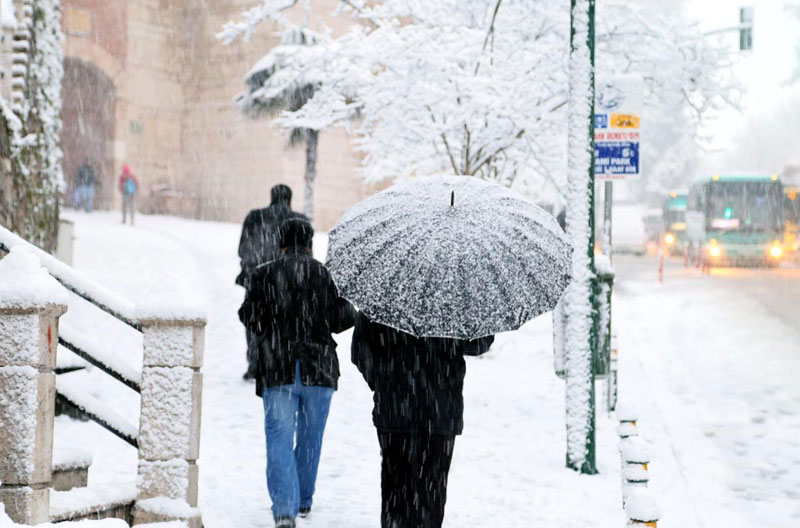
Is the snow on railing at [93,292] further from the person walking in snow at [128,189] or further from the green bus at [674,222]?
the green bus at [674,222]

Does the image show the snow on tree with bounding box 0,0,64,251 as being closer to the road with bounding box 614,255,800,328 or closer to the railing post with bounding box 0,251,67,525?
the railing post with bounding box 0,251,67,525

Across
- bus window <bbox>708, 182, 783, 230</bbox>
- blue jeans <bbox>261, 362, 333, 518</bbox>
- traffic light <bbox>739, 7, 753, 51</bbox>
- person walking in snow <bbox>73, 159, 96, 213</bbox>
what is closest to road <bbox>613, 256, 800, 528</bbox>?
blue jeans <bbox>261, 362, 333, 518</bbox>

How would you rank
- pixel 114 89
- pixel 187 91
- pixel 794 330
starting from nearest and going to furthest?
pixel 794 330
pixel 114 89
pixel 187 91

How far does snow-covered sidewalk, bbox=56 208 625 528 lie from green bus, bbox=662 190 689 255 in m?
28.4

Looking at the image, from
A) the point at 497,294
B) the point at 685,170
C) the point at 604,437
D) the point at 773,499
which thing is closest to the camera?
the point at 497,294

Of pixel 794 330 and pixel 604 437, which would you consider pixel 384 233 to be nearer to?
pixel 604 437

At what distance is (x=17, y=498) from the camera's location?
4895mm

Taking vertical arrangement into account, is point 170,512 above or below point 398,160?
below

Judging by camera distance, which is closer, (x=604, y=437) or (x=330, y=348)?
(x=330, y=348)

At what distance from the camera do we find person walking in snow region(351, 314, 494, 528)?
4.21 m

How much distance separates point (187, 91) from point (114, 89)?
125 inches

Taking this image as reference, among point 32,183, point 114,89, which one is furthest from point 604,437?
point 114,89

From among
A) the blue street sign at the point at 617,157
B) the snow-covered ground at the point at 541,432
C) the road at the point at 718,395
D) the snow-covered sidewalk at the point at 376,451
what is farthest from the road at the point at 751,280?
the blue street sign at the point at 617,157

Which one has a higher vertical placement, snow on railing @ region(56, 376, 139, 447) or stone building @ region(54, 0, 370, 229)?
stone building @ region(54, 0, 370, 229)
